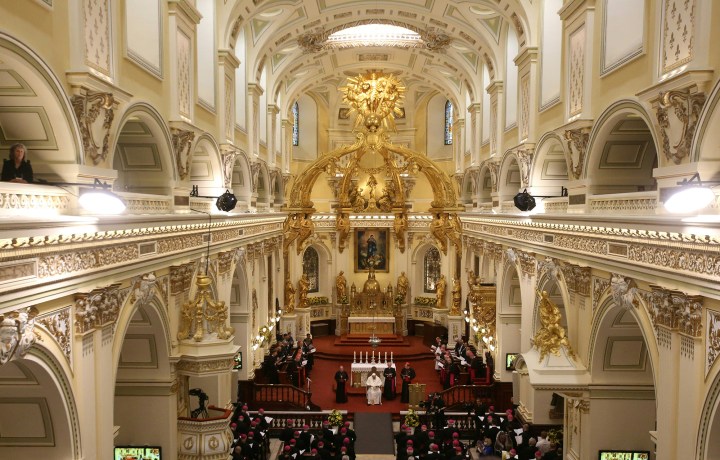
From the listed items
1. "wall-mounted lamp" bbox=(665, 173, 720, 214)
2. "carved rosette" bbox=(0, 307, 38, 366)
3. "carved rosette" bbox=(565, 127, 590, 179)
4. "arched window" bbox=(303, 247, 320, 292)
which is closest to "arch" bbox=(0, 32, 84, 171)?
"carved rosette" bbox=(0, 307, 38, 366)

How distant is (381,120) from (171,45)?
1379cm

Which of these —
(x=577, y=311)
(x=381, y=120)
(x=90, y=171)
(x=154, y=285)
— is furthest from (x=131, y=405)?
(x=381, y=120)

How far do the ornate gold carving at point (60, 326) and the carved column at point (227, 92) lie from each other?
8574 millimetres

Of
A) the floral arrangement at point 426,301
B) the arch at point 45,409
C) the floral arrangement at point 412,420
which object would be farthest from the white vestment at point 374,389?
the arch at point 45,409

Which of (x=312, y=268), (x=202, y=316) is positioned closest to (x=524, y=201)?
(x=202, y=316)

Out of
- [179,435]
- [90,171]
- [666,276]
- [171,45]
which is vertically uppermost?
[171,45]

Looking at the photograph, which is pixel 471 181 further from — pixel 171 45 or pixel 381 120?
pixel 171 45

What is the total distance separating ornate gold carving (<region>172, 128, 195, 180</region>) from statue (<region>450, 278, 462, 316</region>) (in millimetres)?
16811

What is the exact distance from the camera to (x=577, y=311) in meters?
12.1

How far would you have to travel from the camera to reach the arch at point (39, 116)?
7.03 meters

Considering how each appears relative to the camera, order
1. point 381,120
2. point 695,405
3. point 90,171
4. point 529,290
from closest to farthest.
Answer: point 695,405
point 90,171
point 529,290
point 381,120

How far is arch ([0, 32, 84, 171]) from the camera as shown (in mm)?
7031

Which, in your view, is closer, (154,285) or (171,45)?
(154,285)

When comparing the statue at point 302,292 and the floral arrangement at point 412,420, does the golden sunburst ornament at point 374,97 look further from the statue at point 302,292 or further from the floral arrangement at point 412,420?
the floral arrangement at point 412,420
